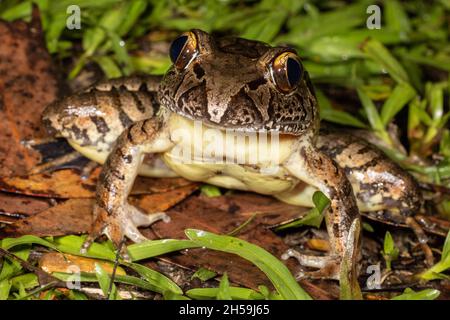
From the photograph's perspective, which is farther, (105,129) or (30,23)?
(30,23)

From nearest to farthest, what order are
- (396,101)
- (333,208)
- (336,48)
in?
(333,208) → (396,101) → (336,48)

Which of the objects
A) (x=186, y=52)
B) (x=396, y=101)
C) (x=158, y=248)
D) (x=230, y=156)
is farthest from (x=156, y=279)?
(x=396, y=101)

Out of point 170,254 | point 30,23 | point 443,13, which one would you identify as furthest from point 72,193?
point 443,13

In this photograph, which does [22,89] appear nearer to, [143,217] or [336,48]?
[143,217]

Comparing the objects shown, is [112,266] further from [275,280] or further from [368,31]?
[368,31]

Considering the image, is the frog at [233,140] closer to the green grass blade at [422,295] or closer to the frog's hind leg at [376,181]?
the frog's hind leg at [376,181]
